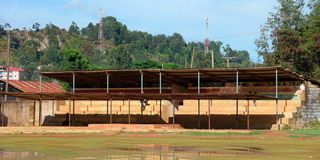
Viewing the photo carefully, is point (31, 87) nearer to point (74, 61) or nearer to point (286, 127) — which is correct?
point (74, 61)

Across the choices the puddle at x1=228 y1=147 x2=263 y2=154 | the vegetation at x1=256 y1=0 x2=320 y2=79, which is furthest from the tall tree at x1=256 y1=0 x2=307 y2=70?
the puddle at x1=228 y1=147 x2=263 y2=154

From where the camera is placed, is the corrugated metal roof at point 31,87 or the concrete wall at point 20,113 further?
the corrugated metal roof at point 31,87

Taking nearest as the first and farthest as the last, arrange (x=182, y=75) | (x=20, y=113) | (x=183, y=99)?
(x=182, y=75) < (x=183, y=99) < (x=20, y=113)

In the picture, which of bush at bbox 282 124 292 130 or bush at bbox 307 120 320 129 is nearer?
bush at bbox 282 124 292 130

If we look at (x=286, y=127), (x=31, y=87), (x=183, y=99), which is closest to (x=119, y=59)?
(x=31, y=87)

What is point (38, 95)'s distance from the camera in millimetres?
51938

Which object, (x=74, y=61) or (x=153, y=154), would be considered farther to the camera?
(x=74, y=61)

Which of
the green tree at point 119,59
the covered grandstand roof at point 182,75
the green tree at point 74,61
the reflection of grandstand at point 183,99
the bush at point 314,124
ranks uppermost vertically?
the green tree at point 119,59

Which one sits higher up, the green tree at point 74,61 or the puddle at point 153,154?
the green tree at point 74,61

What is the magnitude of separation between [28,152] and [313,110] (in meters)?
34.2

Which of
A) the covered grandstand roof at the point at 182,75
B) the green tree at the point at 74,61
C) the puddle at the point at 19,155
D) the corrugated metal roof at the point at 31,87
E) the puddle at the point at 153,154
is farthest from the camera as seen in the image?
the green tree at the point at 74,61

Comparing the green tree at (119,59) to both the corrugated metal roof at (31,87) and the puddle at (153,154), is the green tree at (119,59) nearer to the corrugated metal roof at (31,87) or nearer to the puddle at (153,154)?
the corrugated metal roof at (31,87)

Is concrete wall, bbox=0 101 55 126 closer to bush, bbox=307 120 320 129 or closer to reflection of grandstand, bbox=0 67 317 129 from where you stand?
reflection of grandstand, bbox=0 67 317 129

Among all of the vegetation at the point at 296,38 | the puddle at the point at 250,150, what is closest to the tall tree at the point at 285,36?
the vegetation at the point at 296,38
